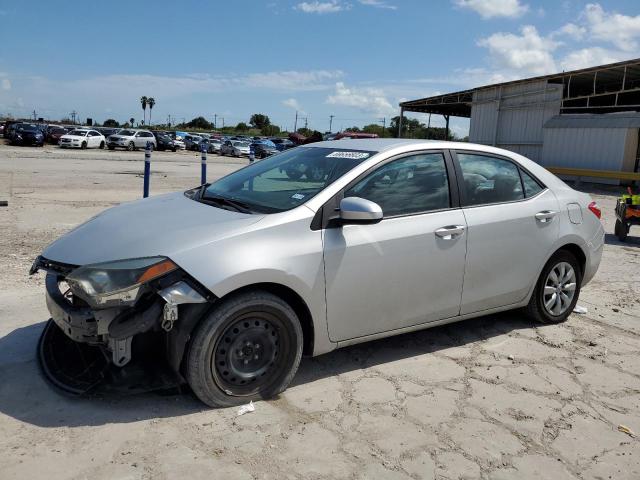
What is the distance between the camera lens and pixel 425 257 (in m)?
3.93

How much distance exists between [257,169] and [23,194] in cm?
1002

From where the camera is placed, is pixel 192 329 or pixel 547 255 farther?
pixel 547 255

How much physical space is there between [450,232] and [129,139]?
1622 inches

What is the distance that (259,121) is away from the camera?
389 feet

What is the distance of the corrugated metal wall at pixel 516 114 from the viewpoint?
1100 inches

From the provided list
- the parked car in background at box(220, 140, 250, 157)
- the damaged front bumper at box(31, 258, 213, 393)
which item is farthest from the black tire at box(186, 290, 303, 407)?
the parked car in background at box(220, 140, 250, 157)

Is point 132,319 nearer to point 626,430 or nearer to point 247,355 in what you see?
point 247,355

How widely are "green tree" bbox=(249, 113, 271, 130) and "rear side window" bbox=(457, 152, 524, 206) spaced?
375 ft

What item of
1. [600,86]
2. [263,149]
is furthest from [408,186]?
[263,149]

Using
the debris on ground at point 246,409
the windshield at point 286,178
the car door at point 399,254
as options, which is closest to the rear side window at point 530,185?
the car door at point 399,254

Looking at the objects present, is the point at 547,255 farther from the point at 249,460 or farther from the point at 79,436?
the point at 79,436

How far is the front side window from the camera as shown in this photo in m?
3.86

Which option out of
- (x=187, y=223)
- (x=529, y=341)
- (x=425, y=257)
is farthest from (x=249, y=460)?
(x=529, y=341)

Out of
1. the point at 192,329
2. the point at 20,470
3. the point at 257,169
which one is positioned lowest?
the point at 20,470
